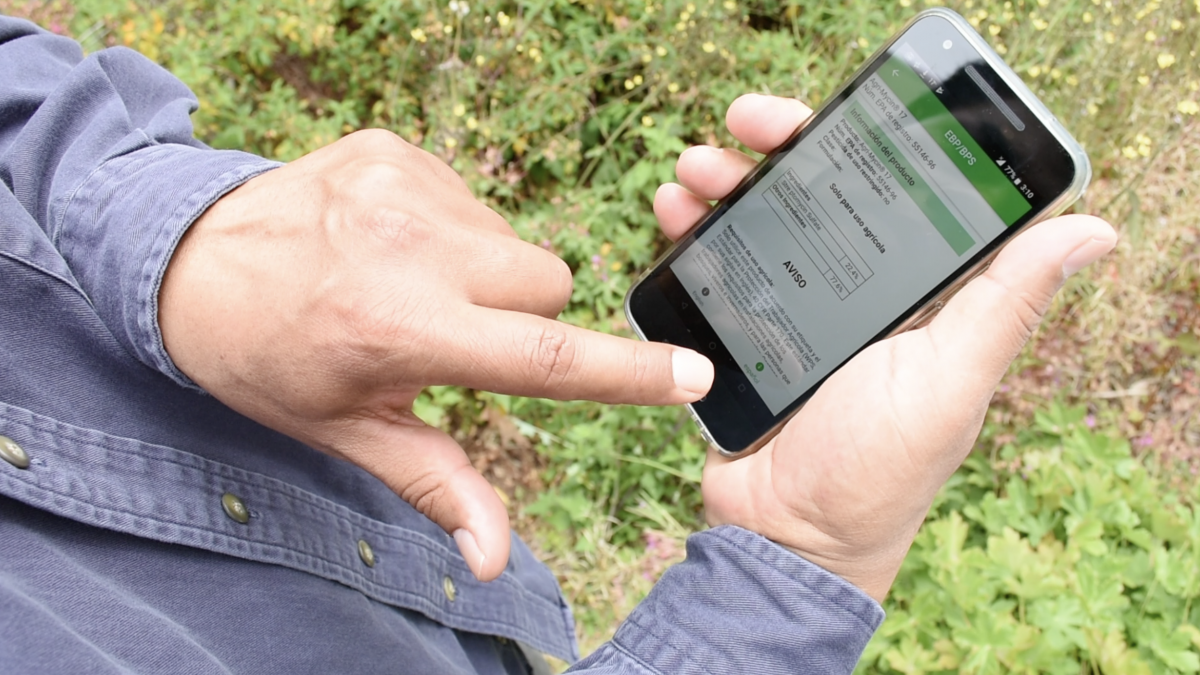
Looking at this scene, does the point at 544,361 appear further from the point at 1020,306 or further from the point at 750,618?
the point at 1020,306

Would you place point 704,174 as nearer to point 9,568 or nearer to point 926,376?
point 926,376

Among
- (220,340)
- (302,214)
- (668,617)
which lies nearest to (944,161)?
(668,617)

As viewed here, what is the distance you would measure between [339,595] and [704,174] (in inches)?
41.3

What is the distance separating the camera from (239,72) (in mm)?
2721

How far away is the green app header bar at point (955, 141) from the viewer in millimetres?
1162

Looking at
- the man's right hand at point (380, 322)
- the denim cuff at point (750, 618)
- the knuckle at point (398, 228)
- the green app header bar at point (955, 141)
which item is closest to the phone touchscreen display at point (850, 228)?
the green app header bar at point (955, 141)

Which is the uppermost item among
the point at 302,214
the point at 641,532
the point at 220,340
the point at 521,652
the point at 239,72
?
the point at 302,214

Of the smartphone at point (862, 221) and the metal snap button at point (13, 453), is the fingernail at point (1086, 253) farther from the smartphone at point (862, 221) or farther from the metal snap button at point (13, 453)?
the metal snap button at point (13, 453)

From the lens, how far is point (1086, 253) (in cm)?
99

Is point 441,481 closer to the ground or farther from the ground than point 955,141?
closer to the ground

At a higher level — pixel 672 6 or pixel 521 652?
pixel 672 6

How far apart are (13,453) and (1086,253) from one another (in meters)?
1.35

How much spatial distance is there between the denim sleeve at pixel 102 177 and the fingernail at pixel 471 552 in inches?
15.6

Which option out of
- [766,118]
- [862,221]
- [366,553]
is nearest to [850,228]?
[862,221]
